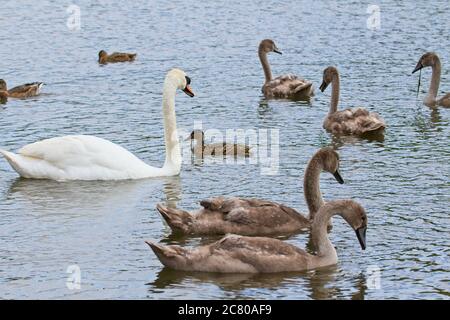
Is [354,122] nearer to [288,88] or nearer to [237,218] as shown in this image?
[288,88]

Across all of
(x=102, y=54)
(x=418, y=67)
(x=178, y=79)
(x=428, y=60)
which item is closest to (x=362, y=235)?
(x=178, y=79)

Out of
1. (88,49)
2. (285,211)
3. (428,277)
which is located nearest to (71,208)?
(285,211)

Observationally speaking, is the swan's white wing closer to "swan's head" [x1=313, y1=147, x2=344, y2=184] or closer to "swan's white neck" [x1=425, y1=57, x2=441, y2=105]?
"swan's head" [x1=313, y1=147, x2=344, y2=184]

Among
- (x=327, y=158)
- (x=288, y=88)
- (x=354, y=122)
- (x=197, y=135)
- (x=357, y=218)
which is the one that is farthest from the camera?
(x=288, y=88)

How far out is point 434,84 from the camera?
1814 centimetres

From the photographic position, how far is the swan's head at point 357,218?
1061 centimetres

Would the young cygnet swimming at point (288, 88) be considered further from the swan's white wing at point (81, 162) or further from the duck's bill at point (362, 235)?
the duck's bill at point (362, 235)

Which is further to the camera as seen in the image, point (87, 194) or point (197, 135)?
point (197, 135)

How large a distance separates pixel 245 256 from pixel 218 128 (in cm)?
628

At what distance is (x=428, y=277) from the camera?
33.0 ft

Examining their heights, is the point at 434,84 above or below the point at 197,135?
above

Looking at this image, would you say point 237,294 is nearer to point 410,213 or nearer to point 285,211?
point 285,211

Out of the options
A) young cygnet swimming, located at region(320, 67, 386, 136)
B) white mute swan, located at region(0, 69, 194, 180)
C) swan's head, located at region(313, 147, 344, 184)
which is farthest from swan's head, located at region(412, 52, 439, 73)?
swan's head, located at region(313, 147, 344, 184)
